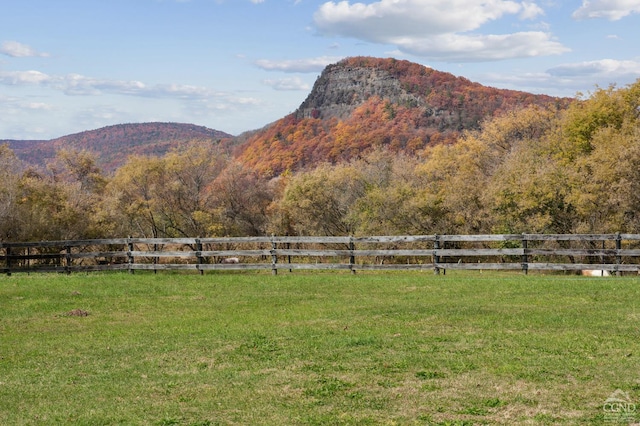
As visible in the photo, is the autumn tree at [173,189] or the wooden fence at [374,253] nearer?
the wooden fence at [374,253]

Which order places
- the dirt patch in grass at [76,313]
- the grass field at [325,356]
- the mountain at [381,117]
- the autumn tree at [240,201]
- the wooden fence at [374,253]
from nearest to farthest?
1. the grass field at [325,356]
2. the dirt patch in grass at [76,313]
3. the wooden fence at [374,253]
4. the autumn tree at [240,201]
5. the mountain at [381,117]

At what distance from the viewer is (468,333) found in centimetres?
1106

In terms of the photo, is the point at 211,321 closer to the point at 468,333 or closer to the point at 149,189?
the point at 468,333

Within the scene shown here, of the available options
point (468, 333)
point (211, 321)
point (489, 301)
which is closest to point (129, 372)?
point (211, 321)

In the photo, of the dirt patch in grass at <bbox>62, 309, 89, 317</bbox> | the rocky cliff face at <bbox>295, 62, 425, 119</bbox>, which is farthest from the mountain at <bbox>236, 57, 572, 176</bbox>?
the dirt patch in grass at <bbox>62, 309, 89, 317</bbox>

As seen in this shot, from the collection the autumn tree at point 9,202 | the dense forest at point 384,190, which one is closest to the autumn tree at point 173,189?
the dense forest at point 384,190

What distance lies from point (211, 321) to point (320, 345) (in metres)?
3.71

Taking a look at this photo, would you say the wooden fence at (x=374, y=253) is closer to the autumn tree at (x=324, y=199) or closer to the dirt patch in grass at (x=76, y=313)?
the autumn tree at (x=324, y=199)

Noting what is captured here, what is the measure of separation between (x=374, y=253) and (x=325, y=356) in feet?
39.7

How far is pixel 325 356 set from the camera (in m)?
9.62
